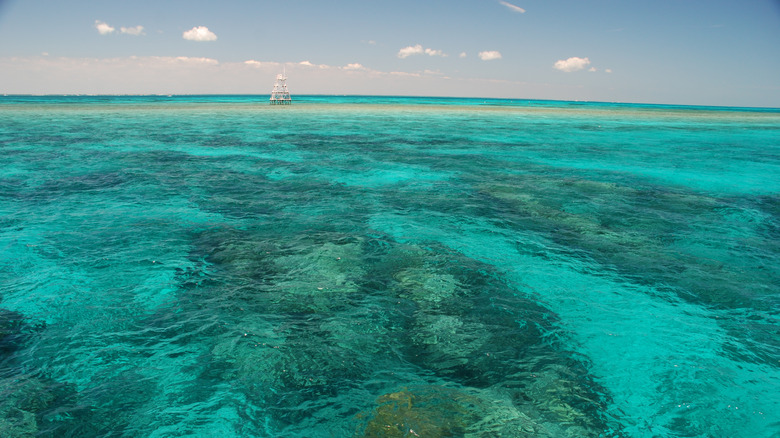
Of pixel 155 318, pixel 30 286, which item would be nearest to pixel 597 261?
pixel 155 318

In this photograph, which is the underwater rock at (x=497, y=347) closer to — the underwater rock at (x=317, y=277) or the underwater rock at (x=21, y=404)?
the underwater rock at (x=317, y=277)

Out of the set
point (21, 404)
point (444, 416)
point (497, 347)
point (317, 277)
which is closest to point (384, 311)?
point (317, 277)

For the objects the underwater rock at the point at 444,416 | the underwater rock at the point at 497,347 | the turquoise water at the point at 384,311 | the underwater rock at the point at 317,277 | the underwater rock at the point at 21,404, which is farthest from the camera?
the underwater rock at the point at 317,277

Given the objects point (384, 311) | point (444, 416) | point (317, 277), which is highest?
point (317, 277)

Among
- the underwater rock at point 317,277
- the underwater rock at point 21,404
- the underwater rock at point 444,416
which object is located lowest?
the underwater rock at point 444,416

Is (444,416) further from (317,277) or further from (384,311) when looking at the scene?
(317,277)

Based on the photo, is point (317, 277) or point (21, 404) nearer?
point (21, 404)

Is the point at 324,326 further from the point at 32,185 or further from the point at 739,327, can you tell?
the point at 32,185

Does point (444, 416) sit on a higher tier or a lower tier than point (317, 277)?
lower

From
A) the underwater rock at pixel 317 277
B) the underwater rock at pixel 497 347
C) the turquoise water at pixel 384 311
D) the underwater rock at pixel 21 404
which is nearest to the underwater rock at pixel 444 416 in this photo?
the turquoise water at pixel 384 311

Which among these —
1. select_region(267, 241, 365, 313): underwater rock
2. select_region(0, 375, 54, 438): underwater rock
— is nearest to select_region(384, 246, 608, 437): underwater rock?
select_region(267, 241, 365, 313): underwater rock
